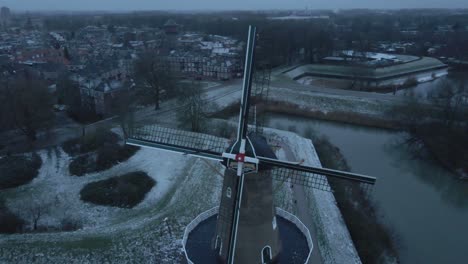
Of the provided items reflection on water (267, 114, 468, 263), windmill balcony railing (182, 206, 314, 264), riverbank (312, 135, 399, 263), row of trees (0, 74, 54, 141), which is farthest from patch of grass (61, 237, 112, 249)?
row of trees (0, 74, 54, 141)

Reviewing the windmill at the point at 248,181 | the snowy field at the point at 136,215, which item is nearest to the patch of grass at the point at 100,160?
the snowy field at the point at 136,215

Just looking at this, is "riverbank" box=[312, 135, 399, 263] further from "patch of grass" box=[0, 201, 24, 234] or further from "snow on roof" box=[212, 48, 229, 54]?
"snow on roof" box=[212, 48, 229, 54]

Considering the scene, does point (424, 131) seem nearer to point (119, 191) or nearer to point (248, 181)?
point (119, 191)

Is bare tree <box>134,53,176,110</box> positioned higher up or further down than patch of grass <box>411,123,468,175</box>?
higher up

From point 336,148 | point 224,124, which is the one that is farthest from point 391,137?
point 224,124

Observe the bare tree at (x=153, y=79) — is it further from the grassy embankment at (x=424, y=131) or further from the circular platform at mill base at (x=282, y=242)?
the circular platform at mill base at (x=282, y=242)

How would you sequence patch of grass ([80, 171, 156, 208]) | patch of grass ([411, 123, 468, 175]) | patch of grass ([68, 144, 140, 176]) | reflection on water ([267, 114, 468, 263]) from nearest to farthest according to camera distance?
reflection on water ([267, 114, 468, 263]) < patch of grass ([80, 171, 156, 208]) < patch of grass ([68, 144, 140, 176]) < patch of grass ([411, 123, 468, 175])
